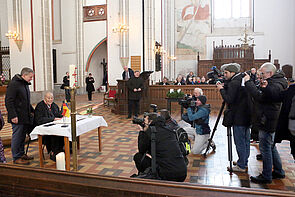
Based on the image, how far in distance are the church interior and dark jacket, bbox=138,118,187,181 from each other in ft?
2.64

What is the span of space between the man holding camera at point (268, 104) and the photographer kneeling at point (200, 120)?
4.31ft

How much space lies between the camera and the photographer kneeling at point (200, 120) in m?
4.73

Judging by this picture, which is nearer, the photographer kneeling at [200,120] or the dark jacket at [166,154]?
the dark jacket at [166,154]

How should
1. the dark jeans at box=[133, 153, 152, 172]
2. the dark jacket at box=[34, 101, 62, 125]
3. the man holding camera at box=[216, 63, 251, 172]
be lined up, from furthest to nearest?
1. the dark jacket at box=[34, 101, 62, 125]
2. the man holding camera at box=[216, 63, 251, 172]
3. the dark jeans at box=[133, 153, 152, 172]

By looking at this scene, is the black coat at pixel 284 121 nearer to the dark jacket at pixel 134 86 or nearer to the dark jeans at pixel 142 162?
the dark jeans at pixel 142 162

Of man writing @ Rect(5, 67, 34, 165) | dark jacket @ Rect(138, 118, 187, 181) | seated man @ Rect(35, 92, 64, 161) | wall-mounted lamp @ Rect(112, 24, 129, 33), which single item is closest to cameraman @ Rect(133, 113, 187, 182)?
dark jacket @ Rect(138, 118, 187, 181)

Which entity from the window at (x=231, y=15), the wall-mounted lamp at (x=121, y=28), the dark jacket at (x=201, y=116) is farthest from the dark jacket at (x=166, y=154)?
the window at (x=231, y=15)

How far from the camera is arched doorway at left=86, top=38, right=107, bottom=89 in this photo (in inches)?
735

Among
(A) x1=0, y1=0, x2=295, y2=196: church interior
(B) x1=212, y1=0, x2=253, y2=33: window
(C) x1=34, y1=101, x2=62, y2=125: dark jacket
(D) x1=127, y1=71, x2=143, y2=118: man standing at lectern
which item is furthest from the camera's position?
(B) x1=212, y1=0, x2=253, y2=33: window

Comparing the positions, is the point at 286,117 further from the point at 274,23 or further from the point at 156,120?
the point at 274,23

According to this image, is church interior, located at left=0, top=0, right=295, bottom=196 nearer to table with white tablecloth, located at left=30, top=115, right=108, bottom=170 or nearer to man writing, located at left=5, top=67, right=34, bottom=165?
table with white tablecloth, located at left=30, top=115, right=108, bottom=170

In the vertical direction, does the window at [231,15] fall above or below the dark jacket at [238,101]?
above

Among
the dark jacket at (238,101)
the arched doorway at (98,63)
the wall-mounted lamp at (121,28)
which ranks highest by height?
the wall-mounted lamp at (121,28)

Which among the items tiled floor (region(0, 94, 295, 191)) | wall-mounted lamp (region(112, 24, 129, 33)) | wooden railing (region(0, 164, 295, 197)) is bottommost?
tiled floor (region(0, 94, 295, 191))
